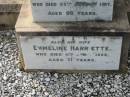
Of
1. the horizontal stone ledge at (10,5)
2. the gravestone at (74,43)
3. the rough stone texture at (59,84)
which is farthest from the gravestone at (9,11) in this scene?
the rough stone texture at (59,84)

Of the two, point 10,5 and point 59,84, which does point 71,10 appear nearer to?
point 59,84

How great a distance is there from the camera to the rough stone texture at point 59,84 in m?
3.06

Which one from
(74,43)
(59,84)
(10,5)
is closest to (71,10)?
(74,43)

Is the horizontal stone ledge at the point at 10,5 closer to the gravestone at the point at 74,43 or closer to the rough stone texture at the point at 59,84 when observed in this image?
the gravestone at the point at 74,43

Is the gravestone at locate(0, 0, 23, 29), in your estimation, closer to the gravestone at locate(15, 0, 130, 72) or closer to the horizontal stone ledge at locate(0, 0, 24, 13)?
the horizontal stone ledge at locate(0, 0, 24, 13)

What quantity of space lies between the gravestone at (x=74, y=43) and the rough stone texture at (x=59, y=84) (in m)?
0.08

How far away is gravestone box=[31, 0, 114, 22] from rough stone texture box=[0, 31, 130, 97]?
0.63m

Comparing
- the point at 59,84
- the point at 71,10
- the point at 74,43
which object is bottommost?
the point at 59,84

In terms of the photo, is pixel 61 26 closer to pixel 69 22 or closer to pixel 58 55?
pixel 69 22

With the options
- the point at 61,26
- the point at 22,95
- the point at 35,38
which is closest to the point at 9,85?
the point at 22,95

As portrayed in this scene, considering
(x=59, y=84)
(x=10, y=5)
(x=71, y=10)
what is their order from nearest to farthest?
(x=71, y=10), (x=59, y=84), (x=10, y=5)

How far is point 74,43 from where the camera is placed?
300 centimetres

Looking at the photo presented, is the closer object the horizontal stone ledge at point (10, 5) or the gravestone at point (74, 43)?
the gravestone at point (74, 43)

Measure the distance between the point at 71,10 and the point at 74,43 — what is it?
324mm
